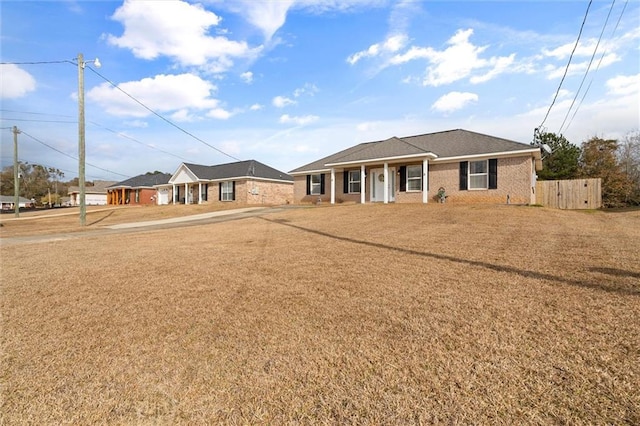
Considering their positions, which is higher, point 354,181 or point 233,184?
point 233,184

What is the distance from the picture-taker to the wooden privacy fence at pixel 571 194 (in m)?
19.2

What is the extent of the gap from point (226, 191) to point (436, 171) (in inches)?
832

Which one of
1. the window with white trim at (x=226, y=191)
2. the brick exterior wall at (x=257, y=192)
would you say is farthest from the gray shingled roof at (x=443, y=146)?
the window with white trim at (x=226, y=191)

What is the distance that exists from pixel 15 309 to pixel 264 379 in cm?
373

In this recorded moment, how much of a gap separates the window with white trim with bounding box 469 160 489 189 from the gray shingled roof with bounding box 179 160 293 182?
65.1ft

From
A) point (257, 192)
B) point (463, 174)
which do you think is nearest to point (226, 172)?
point (257, 192)

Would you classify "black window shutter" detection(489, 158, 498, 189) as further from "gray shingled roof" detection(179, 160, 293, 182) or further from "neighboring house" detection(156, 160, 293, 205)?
"gray shingled roof" detection(179, 160, 293, 182)

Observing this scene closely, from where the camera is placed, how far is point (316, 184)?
25.1 meters

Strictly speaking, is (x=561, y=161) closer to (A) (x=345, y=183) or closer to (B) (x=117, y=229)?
(A) (x=345, y=183)

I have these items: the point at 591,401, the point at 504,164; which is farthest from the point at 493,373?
the point at 504,164

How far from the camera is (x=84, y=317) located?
378cm

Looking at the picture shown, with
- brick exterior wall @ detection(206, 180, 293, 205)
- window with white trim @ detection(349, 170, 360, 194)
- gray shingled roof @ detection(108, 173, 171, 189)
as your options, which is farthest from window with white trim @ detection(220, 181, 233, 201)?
gray shingled roof @ detection(108, 173, 171, 189)

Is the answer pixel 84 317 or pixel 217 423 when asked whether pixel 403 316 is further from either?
pixel 84 317

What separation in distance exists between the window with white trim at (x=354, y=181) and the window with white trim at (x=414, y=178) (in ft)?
12.1
